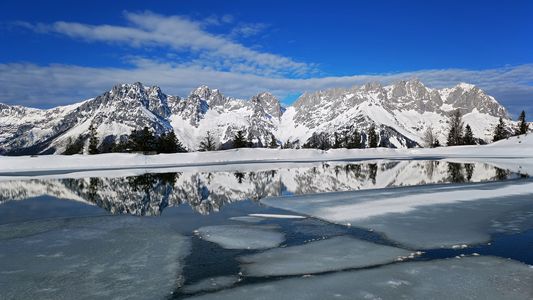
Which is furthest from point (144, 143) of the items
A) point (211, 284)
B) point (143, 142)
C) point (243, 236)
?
point (211, 284)

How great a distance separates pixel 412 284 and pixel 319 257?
7.31ft

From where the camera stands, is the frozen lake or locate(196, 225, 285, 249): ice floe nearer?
the frozen lake

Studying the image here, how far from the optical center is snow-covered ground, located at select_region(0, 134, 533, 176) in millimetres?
47969

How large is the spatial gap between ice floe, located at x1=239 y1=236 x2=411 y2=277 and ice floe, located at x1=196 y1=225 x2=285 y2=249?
753 millimetres

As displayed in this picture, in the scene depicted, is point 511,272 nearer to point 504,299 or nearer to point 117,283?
point 504,299

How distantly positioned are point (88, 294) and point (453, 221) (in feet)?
32.7

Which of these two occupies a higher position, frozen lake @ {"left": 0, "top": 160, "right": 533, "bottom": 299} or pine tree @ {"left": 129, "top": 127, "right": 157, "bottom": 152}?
pine tree @ {"left": 129, "top": 127, "right": 157, "bottom": 152}

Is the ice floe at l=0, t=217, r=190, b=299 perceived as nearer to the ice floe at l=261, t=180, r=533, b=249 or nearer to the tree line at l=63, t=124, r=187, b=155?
the ice floe at l=261, t=180, r=533, b=249

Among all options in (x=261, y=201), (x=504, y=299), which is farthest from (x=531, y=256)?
(x=261, y=201)

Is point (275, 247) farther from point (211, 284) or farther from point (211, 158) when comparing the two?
point (211, 158)

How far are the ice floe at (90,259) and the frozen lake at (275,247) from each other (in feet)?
0.09

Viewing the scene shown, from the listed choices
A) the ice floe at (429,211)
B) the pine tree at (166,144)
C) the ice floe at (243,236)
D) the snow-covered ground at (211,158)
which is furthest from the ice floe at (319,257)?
the pine tree at (166,144)

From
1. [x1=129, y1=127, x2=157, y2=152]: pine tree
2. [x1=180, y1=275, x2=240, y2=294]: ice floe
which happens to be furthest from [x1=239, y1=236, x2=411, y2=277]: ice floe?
[x1=129, y1=127, x2=157, y2=152]: pine tree

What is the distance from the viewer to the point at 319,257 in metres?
8.89
